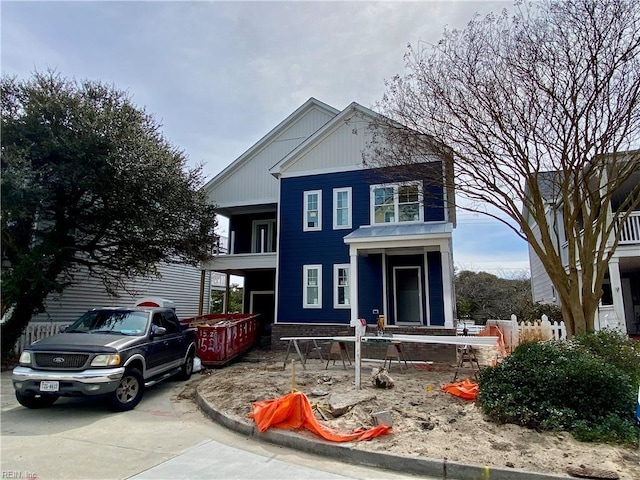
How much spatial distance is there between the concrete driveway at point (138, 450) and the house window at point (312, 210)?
30.8 feet

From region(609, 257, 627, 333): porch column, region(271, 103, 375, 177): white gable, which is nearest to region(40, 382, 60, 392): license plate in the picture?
region(271, 103, 375, 177): white gable

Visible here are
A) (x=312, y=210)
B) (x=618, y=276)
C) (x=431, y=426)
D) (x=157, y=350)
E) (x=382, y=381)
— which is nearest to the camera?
(x=431, y=426)

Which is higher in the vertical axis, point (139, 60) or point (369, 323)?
point (139, 60)

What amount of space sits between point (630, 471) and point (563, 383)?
5.23 feet

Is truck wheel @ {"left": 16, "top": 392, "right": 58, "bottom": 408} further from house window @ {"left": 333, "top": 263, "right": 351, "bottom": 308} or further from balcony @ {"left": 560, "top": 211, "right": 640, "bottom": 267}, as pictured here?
balcony @ {"left": 560, "top": 211, "right": 640, "bottom": 267}

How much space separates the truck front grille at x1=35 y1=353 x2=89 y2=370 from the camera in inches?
260

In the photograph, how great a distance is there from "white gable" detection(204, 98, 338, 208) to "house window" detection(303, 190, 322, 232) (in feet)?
10.4

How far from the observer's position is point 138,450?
4.96 metres

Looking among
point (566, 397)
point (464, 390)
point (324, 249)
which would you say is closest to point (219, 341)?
point (324, 249)

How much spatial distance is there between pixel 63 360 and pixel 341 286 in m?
9.59

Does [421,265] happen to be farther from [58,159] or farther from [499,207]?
[58,159]

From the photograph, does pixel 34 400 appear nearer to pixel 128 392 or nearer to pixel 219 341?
pixel 128 392

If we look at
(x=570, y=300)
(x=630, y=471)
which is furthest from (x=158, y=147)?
(x=630, y=471)

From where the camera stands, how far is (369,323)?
14.2m
